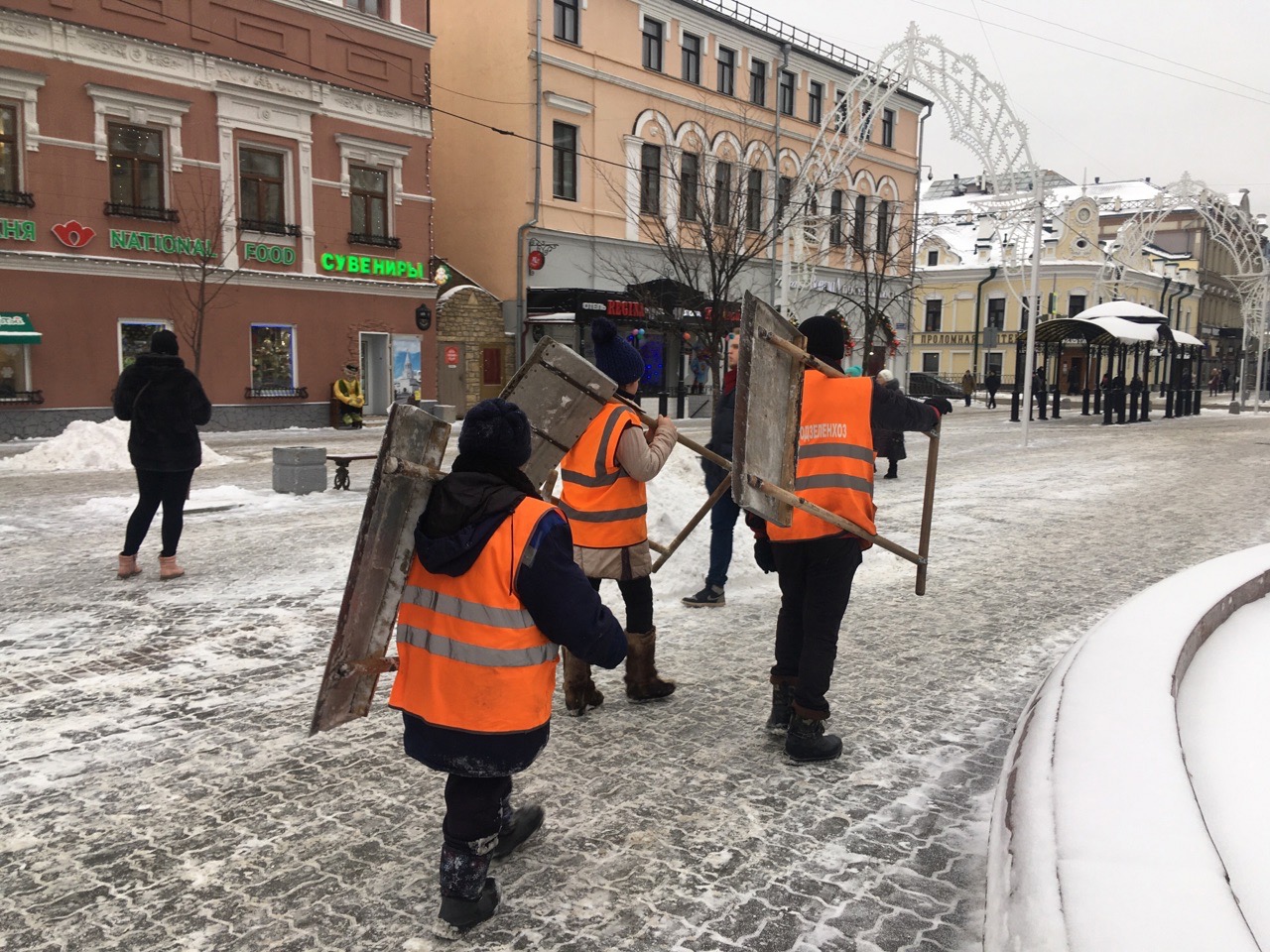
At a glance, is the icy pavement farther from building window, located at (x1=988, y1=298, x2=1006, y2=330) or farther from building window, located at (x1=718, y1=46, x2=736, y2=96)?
building window, located at (x1=988, y1=298, x2=1006, y2=330)

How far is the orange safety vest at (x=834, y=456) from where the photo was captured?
154 inches

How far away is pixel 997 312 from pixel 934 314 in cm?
360

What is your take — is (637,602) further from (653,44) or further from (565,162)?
(653,44)

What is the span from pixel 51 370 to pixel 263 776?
696 inches

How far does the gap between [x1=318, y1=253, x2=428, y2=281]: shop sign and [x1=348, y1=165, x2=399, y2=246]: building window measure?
42 centimetres

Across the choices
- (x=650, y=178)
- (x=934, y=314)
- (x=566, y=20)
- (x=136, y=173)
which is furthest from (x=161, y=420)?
(x=934, y=314)

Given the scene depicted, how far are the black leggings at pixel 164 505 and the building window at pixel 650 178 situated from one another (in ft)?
74.5

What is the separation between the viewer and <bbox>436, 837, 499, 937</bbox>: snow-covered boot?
8.94 feet

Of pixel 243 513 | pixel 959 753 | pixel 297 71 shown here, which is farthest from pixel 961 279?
pixel 959 753

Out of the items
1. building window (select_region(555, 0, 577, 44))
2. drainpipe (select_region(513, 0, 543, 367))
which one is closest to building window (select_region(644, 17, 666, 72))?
building window (select_region(555, 0, 577, 44))

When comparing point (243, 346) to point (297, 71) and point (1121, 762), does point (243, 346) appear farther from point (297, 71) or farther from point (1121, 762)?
point (1121, 762)

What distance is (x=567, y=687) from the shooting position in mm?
4422

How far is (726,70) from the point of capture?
101 feet

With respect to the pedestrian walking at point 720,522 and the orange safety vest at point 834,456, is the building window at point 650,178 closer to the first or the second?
the pedestrian walking at point 720,522
